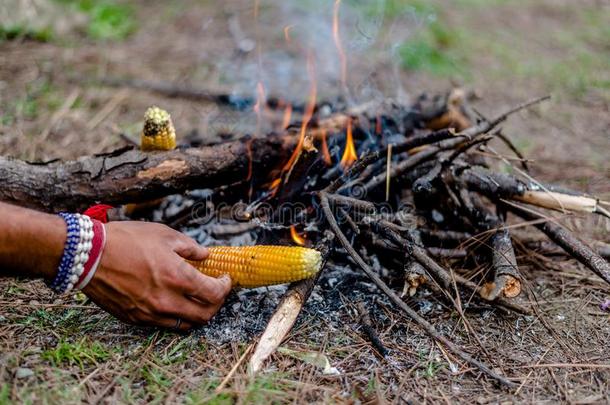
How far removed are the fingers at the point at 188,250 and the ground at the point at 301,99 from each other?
338 mm

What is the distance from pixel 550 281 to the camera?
2811 millimetres

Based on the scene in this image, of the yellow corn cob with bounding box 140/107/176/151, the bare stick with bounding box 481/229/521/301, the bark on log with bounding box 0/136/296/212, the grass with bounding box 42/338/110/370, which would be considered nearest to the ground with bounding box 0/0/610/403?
the grass with bounding box 42/338/110/370

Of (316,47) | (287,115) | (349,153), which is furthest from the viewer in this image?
(316,47)

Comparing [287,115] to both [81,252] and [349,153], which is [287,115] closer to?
[349,153]

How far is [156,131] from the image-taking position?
2.73 meters

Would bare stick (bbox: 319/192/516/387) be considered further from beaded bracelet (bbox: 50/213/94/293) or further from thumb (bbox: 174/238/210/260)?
beaded bracelet (bbox: 50/213/94/293)

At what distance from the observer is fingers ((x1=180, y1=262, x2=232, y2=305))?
2109 millimetres

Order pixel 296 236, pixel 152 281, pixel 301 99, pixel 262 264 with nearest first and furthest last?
1. pixel 152 281
2. pixel 262 264
3. pixel 296 236
4. pixel 301 99

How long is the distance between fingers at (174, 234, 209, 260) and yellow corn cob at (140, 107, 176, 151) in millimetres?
736

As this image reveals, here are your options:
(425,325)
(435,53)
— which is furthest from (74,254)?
(435,53)

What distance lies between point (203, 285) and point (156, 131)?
0.96m

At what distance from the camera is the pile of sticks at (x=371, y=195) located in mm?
2508

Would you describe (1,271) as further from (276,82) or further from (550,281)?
(276,82)

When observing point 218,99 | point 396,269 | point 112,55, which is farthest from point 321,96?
point 396,269
